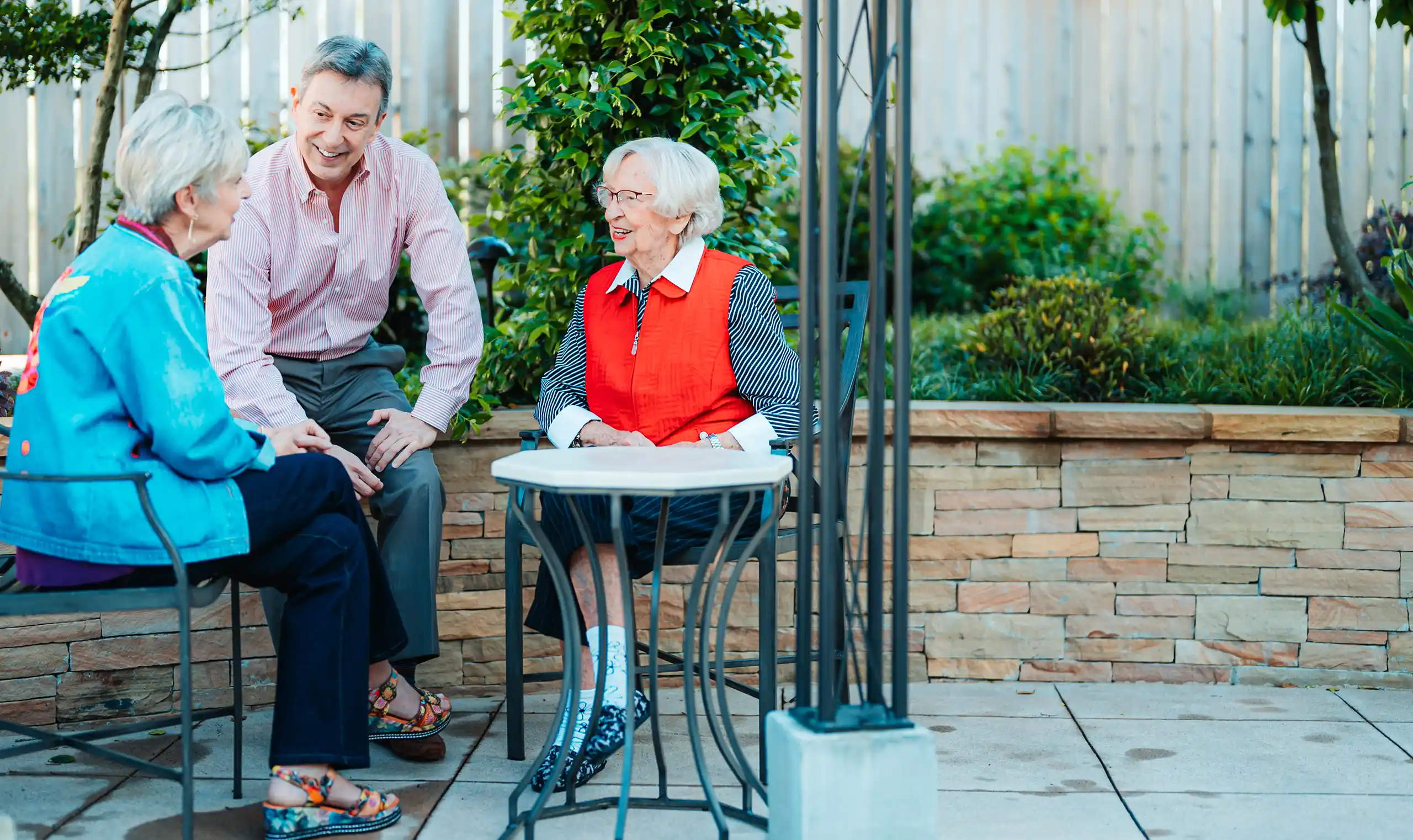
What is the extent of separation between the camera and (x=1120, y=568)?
11.2ft

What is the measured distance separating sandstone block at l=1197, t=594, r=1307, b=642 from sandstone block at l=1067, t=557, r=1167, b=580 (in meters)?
0.13

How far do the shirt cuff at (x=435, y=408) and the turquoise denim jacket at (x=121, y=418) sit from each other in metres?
0.73

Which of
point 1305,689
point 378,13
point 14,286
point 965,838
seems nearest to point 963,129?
point 378,13

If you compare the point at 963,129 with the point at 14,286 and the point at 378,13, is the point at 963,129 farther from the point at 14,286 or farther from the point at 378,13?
the point at 14,286

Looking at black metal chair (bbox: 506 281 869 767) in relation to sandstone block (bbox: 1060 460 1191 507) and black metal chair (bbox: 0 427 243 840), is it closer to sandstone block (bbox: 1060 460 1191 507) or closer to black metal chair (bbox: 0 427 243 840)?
black metal chair (bbox: 0 427 243 840)

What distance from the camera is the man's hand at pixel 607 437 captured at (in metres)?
2.70

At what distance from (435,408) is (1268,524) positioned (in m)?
2.09

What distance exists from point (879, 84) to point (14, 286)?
2.90 metres

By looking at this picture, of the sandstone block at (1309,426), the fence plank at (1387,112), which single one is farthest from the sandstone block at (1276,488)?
the fence plank at (1387,112)

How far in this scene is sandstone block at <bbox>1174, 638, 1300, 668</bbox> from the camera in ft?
11.2

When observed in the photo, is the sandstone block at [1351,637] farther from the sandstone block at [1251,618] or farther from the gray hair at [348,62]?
the gray hair at [348,62]

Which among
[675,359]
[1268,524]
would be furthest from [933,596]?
[675,359]

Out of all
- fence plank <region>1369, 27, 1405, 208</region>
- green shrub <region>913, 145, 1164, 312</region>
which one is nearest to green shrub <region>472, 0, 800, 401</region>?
green shrub <region>913, 145, 1164, 312</region>

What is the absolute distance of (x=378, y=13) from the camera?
522cm
